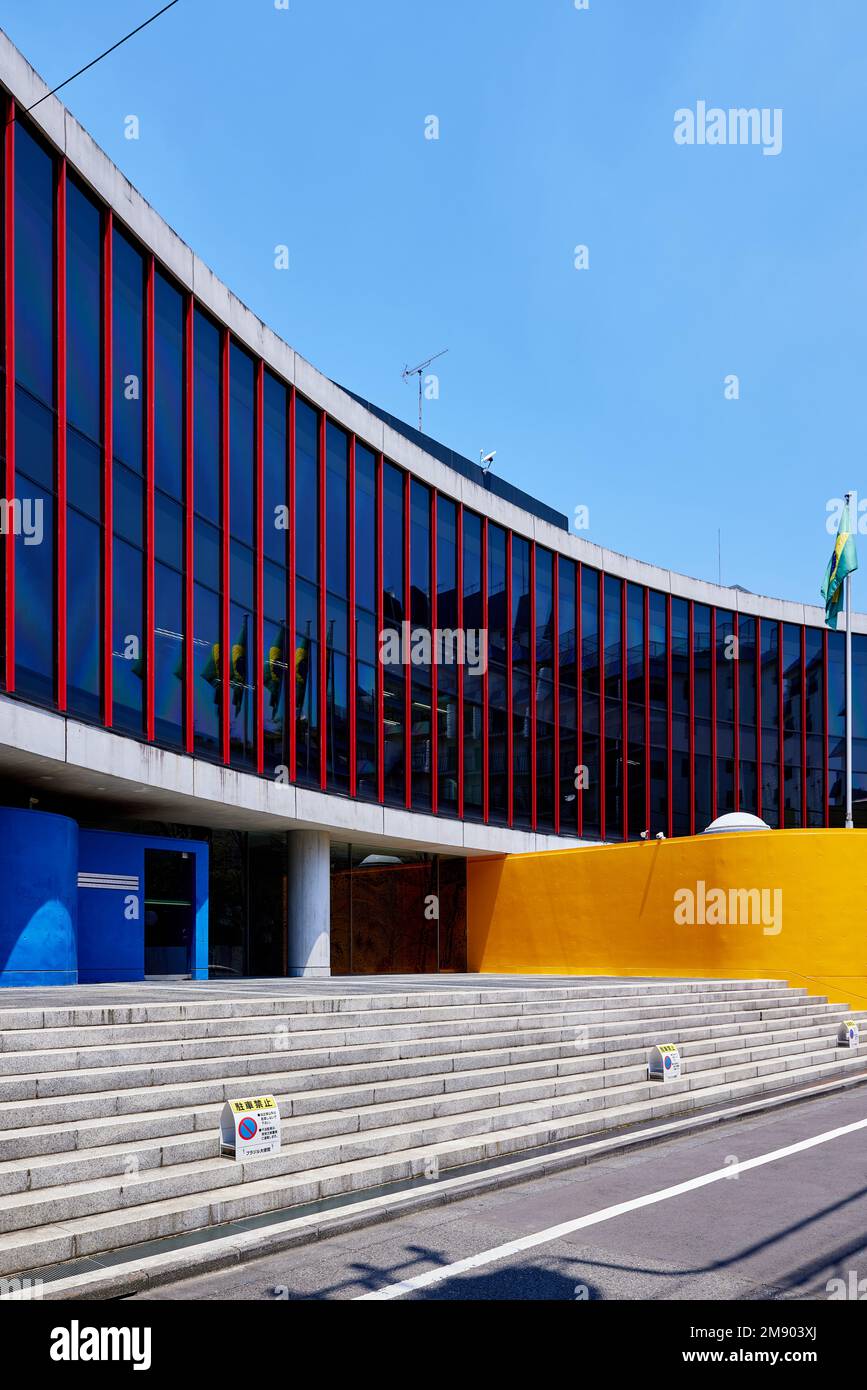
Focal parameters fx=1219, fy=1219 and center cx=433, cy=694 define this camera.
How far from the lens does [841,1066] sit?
60.6 feet

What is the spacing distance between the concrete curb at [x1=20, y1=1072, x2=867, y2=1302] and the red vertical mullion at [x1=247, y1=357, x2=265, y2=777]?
1185 cm

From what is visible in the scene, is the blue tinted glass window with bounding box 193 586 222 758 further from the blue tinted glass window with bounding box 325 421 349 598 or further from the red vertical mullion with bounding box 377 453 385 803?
the red vertical mullion with bounding box 377 453 385 803

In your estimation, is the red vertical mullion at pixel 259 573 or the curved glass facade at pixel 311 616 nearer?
the curved glass facade at pixel 311 616

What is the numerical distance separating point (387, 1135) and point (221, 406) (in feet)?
49.8

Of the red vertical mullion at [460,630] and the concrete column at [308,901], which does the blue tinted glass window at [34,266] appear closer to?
the concrete column at [308,901]

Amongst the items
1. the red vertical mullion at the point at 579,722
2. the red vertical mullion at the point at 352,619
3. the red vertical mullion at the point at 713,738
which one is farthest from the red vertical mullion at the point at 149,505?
the red vertical mullion at the point at 713,738

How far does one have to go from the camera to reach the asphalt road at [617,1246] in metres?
7.13

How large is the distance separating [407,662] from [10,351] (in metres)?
13.4

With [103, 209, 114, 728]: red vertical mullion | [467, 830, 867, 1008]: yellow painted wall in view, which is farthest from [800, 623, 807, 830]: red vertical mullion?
[103, 209, 114, 728]: red vertical mullion

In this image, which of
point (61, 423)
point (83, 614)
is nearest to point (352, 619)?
point (83, 614)

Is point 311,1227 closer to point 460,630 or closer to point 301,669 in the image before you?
point 301,669

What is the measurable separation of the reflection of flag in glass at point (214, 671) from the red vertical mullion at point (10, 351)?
5522 mm

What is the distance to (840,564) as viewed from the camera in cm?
2922
